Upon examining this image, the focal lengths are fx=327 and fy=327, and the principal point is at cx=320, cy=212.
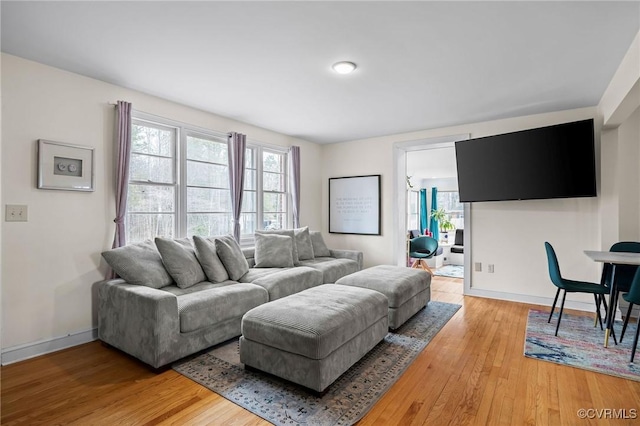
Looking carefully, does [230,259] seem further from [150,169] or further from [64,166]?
[64,166]

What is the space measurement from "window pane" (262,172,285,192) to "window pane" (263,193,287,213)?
0.11 metres

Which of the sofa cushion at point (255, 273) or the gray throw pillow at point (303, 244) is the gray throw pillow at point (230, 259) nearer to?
the sofa cushion at point (255, 273)

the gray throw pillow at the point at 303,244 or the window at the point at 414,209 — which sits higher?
the window at the point at 414,209

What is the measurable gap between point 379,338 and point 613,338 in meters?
2.17

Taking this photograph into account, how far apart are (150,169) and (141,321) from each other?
1.76 metres

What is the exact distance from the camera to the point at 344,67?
277 centimetres

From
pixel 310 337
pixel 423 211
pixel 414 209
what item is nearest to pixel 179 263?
pixel 310 337

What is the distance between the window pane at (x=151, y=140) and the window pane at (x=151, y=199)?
1.29 feet

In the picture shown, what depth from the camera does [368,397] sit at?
81.4 inches

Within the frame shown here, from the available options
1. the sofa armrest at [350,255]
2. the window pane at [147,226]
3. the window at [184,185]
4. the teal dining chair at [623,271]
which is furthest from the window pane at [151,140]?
the teal dining chair at [623,271]

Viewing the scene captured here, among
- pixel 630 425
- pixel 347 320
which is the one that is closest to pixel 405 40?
pixel 347 320

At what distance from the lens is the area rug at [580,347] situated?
2.49 metres

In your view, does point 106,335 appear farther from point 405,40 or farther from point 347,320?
A: point 405,40

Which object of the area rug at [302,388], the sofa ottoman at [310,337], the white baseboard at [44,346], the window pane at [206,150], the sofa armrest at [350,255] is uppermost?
the window pane at [206,150]
